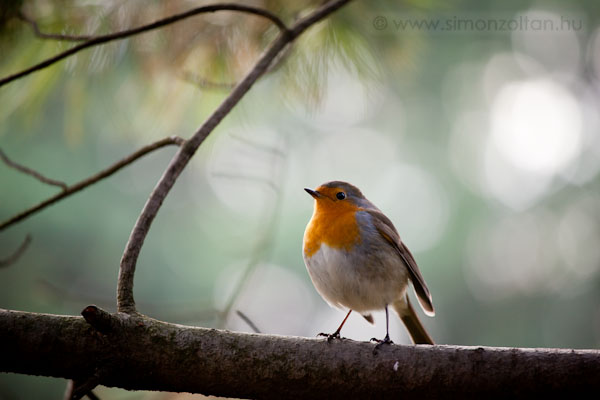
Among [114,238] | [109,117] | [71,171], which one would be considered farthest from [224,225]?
[109,117]

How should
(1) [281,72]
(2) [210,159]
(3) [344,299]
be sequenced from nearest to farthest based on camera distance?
(3) [344,299] → (1) [281,72] → (2) [210,159]

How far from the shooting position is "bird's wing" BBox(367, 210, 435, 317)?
2678 mm

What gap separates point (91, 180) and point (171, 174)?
0.28m

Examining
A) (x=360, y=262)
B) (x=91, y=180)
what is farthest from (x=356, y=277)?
(x=91, y=180)

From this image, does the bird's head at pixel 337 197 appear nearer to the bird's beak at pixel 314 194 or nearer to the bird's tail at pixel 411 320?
the bird's beak at pixel 314 194

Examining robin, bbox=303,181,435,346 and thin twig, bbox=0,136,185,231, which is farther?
robin, bbox=303,181,435,346

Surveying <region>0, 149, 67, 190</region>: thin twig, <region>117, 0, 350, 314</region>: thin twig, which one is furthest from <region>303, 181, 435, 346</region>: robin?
<region>0, 149, 67, 190</region>: thin twig

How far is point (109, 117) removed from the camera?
3.13 metres

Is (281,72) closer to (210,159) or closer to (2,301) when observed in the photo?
(210,159)

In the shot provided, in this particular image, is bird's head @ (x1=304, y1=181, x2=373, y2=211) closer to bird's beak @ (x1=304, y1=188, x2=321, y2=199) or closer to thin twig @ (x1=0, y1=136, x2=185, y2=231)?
bird's beak @ (x1=304, y1=188, x2=321, y2=199)

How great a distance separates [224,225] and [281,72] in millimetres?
4000

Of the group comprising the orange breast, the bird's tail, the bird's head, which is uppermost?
the bird's head

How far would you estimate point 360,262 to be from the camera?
251 cm

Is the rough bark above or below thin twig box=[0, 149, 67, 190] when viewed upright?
below
